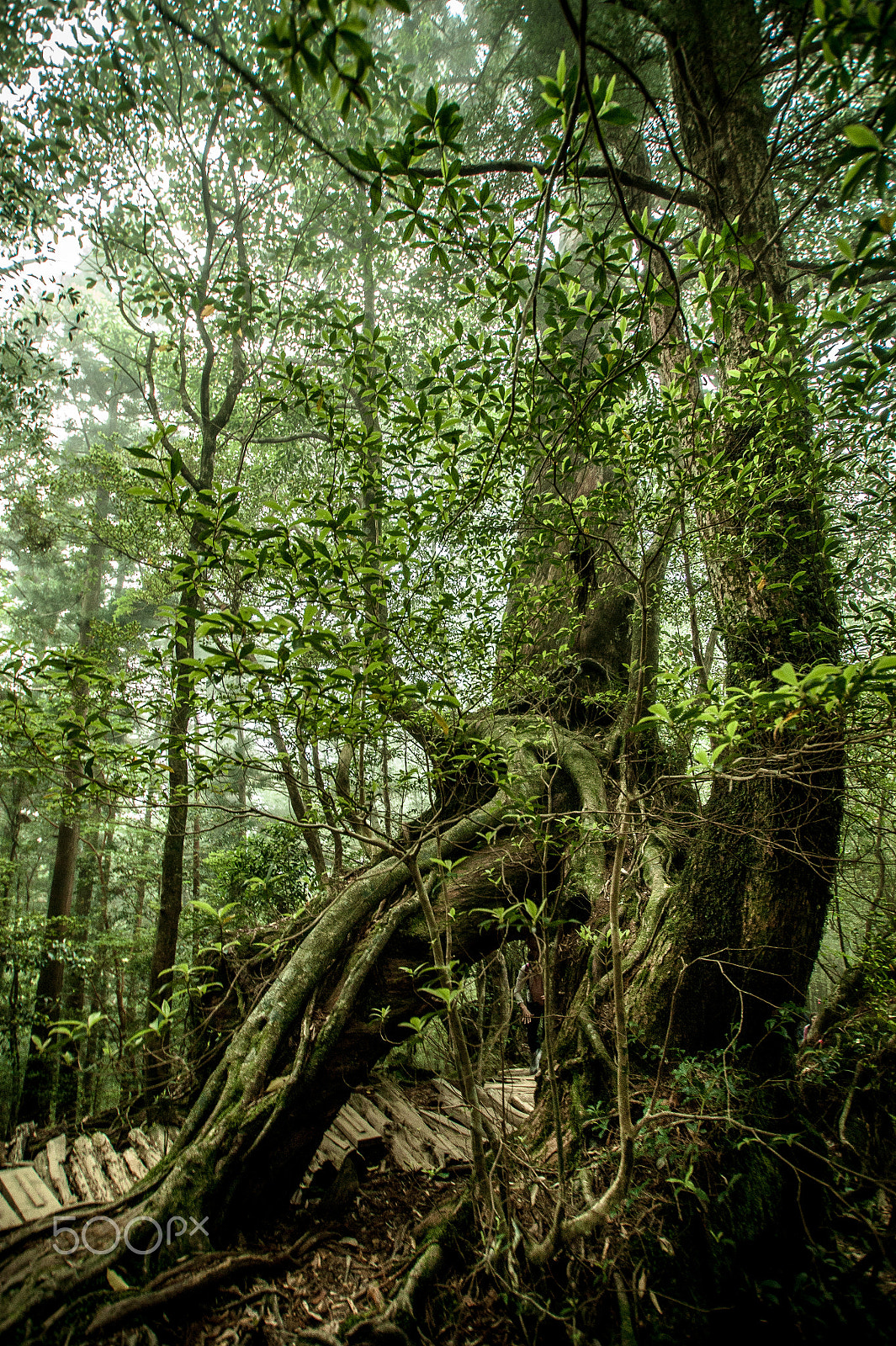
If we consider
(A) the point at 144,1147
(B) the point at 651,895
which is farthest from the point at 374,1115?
(B) the point at 651,895

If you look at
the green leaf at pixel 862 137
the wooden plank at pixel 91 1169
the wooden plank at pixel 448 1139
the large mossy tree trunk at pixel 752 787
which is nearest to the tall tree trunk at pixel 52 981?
the wooden plank at pixel 91 1169

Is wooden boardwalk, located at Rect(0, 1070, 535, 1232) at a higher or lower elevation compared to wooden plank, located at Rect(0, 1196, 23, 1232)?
lower

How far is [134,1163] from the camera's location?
3.67 m

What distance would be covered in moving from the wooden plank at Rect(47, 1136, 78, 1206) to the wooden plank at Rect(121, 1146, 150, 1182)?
1.13ft

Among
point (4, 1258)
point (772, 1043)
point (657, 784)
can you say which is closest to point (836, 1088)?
point (772, 1043)

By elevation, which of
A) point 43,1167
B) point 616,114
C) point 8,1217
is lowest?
point 43,1167

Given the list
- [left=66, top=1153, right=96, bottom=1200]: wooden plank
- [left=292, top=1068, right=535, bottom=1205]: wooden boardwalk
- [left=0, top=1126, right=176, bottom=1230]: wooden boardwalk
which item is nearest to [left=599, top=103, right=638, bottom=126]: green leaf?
[left=292, top=1068, right=535, bottom=1205]: wooden boardwalk

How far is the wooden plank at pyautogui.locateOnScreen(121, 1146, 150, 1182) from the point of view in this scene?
3578 mm

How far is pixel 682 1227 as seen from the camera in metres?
2.46

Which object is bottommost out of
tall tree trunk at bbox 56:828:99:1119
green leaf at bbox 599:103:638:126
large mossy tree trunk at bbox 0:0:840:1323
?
tall tree trunk at bbox 56:828:99:1119

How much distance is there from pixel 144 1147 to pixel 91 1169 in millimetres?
380

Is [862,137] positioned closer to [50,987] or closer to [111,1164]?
[111,1164]

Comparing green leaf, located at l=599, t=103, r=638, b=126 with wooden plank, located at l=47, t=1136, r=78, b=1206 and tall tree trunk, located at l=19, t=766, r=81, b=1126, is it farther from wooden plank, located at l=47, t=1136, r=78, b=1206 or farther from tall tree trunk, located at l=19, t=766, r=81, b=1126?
tall tree trunk, located at l=19, t=766, r=81, b=1126

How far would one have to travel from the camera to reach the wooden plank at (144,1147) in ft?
12.3
